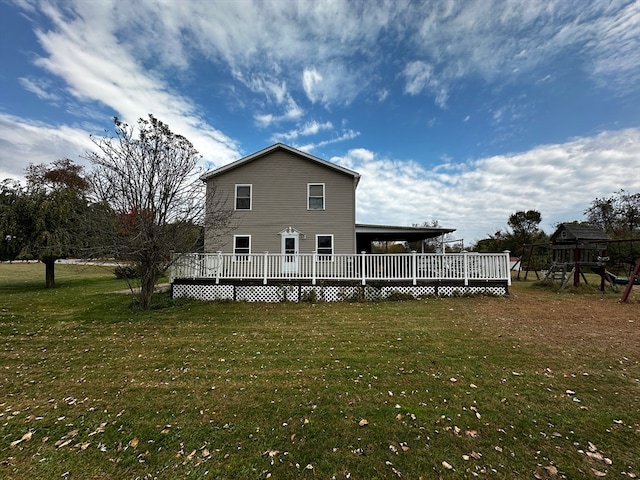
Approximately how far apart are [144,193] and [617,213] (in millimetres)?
40930

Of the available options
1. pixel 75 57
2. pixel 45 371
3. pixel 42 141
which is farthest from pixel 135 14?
pixel 42 141

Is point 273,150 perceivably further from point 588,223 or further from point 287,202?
point 588,223

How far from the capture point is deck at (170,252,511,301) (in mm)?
11266

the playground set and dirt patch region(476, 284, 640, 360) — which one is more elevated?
the playground set

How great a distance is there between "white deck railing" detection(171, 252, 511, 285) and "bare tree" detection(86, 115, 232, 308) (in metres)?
1.89

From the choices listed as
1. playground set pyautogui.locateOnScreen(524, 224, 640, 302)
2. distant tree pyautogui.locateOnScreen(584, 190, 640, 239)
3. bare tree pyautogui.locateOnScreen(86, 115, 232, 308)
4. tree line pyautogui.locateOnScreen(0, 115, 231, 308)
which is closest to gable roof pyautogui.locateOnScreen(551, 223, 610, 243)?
playground set pyautogui.locateOnScreen(524, 224, 640, 302)

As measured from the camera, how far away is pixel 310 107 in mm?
17062

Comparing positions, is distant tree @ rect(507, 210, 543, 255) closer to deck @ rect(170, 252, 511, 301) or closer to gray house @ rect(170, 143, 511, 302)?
gray house @ rect(170, 143, 511, 302)

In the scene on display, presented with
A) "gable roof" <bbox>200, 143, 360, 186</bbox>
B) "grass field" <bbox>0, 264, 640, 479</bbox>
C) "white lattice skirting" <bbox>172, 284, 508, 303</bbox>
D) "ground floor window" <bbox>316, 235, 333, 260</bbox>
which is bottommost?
"grass field" <bbox>0, 264, 640, 479</bbox>

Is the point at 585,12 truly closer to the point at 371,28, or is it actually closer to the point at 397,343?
the point at 371,28

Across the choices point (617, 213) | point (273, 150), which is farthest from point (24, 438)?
point (617, 213)

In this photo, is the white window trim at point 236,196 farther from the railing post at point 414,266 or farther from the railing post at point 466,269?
the railing post at point 466,269

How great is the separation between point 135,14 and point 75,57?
295cm

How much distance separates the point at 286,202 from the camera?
14930mm
